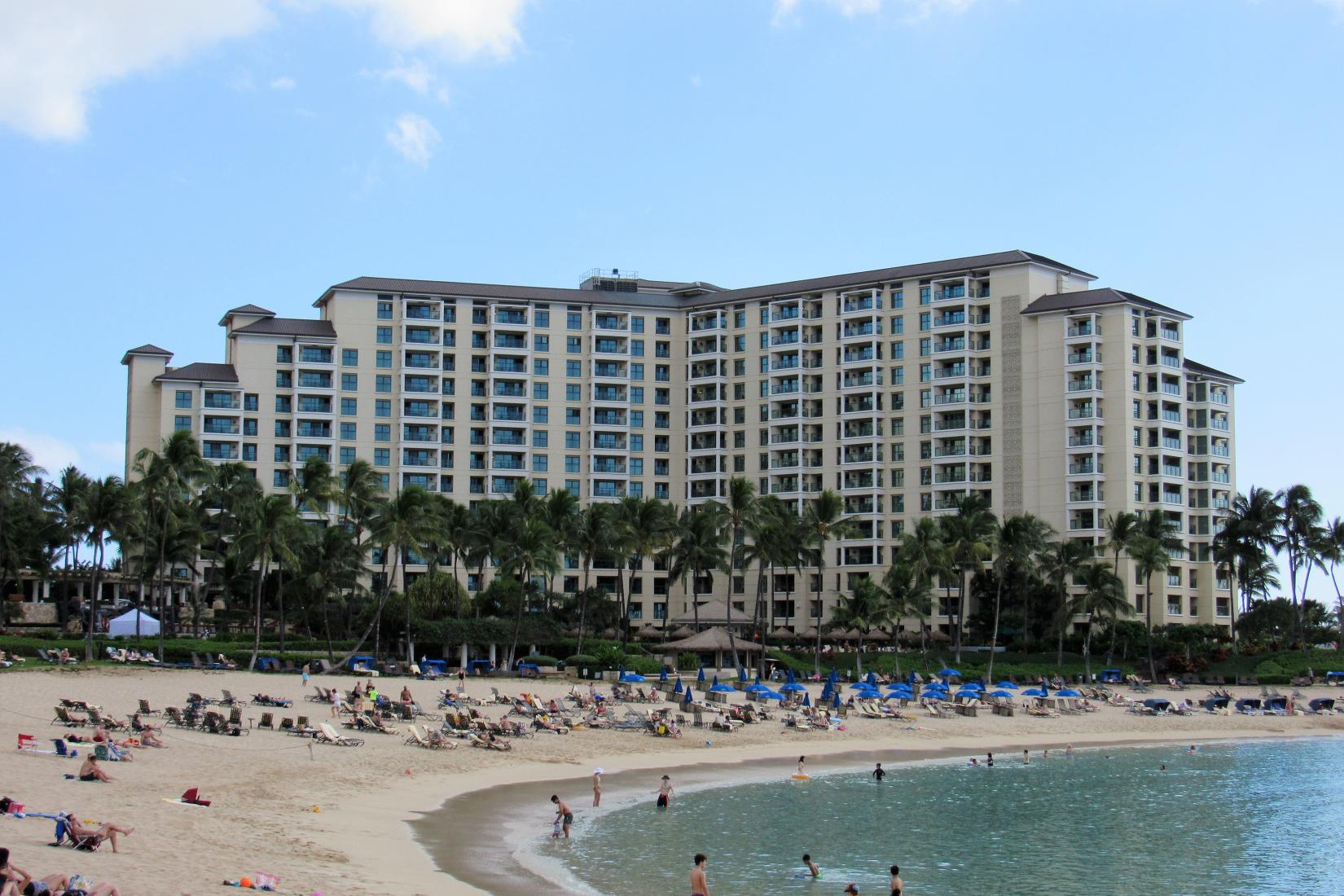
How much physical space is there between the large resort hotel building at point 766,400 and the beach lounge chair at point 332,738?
200 ft

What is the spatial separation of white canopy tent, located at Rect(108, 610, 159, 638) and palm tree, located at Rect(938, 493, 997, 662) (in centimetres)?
4991

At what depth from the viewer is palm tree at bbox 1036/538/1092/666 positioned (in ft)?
302

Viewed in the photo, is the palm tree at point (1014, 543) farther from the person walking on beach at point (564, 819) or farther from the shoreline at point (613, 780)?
the person walking on beach at point (564, 819)

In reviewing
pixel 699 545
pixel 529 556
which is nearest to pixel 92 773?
pixel 529 556

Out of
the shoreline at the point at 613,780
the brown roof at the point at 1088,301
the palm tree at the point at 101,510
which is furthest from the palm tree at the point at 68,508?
the brown roof at the point at 1088,301

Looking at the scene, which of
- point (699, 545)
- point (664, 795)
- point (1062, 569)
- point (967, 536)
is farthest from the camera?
point (699, 545)

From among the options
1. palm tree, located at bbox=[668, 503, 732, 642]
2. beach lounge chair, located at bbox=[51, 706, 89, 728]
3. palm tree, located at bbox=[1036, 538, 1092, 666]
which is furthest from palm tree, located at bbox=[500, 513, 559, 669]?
palm tree, located at bbox=[1036, 538, 1092, 666]

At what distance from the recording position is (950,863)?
34.7 meters

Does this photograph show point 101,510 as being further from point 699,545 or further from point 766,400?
point 766,400

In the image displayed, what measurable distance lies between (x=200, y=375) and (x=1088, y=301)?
2831 inches

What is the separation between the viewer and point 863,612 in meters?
93.7

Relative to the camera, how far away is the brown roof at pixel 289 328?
115m

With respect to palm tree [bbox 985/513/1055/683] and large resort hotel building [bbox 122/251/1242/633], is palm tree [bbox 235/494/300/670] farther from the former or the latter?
palm tree [bbox 985/513/1055/683]

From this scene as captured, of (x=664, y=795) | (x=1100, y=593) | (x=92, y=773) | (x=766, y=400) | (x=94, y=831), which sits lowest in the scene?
(x=664, y=795)
